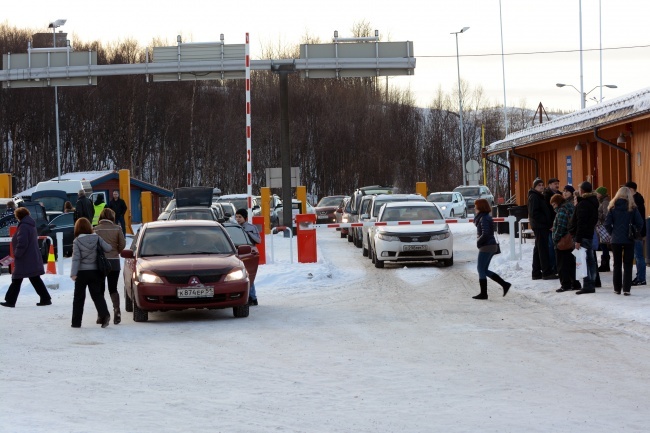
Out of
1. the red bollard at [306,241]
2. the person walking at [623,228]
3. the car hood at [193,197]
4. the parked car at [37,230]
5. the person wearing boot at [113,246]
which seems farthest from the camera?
the car hood at [193,197]

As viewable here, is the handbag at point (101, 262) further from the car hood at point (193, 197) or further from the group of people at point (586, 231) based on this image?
the car hood at point (193, 197)

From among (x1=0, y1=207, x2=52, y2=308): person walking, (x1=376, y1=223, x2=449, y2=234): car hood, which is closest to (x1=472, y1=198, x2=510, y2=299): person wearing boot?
(x1=0, y1=207, x2=52, y2=308): person walking

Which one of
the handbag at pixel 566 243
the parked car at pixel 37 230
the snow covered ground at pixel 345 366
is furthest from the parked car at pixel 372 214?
the snow covered ground at pixel 345 366

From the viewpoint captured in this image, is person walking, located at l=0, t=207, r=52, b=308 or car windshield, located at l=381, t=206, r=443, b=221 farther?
car windshield, located at l=381, t=206, r=443, b=221

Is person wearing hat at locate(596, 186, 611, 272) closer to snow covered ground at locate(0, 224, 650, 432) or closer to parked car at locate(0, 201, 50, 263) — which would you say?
snow covered ground at locate(0, 224, 650, 432)

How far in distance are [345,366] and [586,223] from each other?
797cm

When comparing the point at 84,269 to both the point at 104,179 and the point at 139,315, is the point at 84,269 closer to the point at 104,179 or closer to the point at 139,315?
the point at 139,315

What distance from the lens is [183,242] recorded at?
17.5 meters

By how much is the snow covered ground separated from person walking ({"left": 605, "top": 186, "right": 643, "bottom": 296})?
388 mm

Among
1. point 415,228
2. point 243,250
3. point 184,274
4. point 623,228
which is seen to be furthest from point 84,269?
point 415,228

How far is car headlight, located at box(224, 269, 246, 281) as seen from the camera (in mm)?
16297

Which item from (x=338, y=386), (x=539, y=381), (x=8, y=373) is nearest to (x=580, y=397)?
(x=539, y=381)

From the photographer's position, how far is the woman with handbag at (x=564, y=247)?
19.3 meters

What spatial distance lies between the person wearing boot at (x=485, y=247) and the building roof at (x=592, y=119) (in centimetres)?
432
